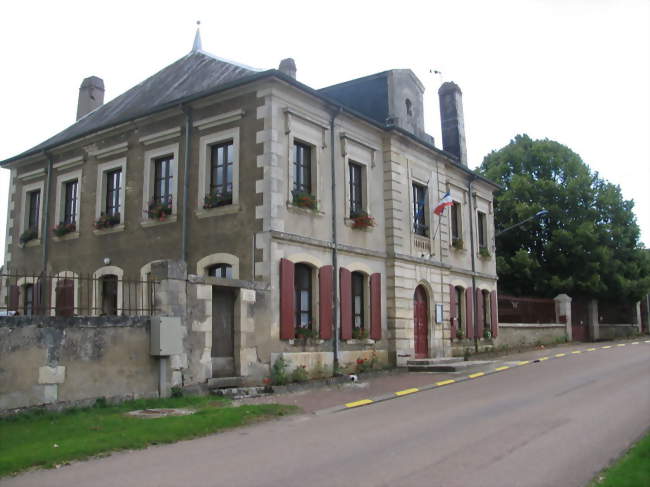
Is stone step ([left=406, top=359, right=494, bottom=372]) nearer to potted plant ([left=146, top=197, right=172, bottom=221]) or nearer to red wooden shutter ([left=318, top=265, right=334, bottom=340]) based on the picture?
red wooden shutter ([left=318, top=265, right=334, bottom=340])

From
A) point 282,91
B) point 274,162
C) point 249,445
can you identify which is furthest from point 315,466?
point 282,91

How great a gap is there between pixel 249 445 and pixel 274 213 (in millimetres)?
7640

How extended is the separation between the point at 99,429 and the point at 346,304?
899 centimetres

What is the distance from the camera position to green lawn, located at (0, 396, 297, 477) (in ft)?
24.5

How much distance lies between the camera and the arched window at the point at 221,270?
15.9m

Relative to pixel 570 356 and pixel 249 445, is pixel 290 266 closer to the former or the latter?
pixel 249 445

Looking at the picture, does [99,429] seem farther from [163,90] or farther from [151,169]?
[163,90]

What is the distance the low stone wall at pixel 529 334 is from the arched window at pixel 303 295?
11348 millimetres

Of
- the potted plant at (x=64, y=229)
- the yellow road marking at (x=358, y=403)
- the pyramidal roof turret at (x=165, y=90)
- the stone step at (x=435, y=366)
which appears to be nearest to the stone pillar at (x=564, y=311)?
the stone step at (x=435, y=366)

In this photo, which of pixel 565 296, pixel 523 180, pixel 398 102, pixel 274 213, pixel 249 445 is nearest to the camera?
pixel 249 445

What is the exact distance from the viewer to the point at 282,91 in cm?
1586

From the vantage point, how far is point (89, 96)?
2417 centimetres

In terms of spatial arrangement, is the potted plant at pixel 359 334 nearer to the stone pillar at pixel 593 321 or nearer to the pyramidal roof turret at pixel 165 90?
the pyramidal roof turret at pixel 165 90

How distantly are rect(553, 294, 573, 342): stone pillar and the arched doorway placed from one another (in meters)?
12.7
